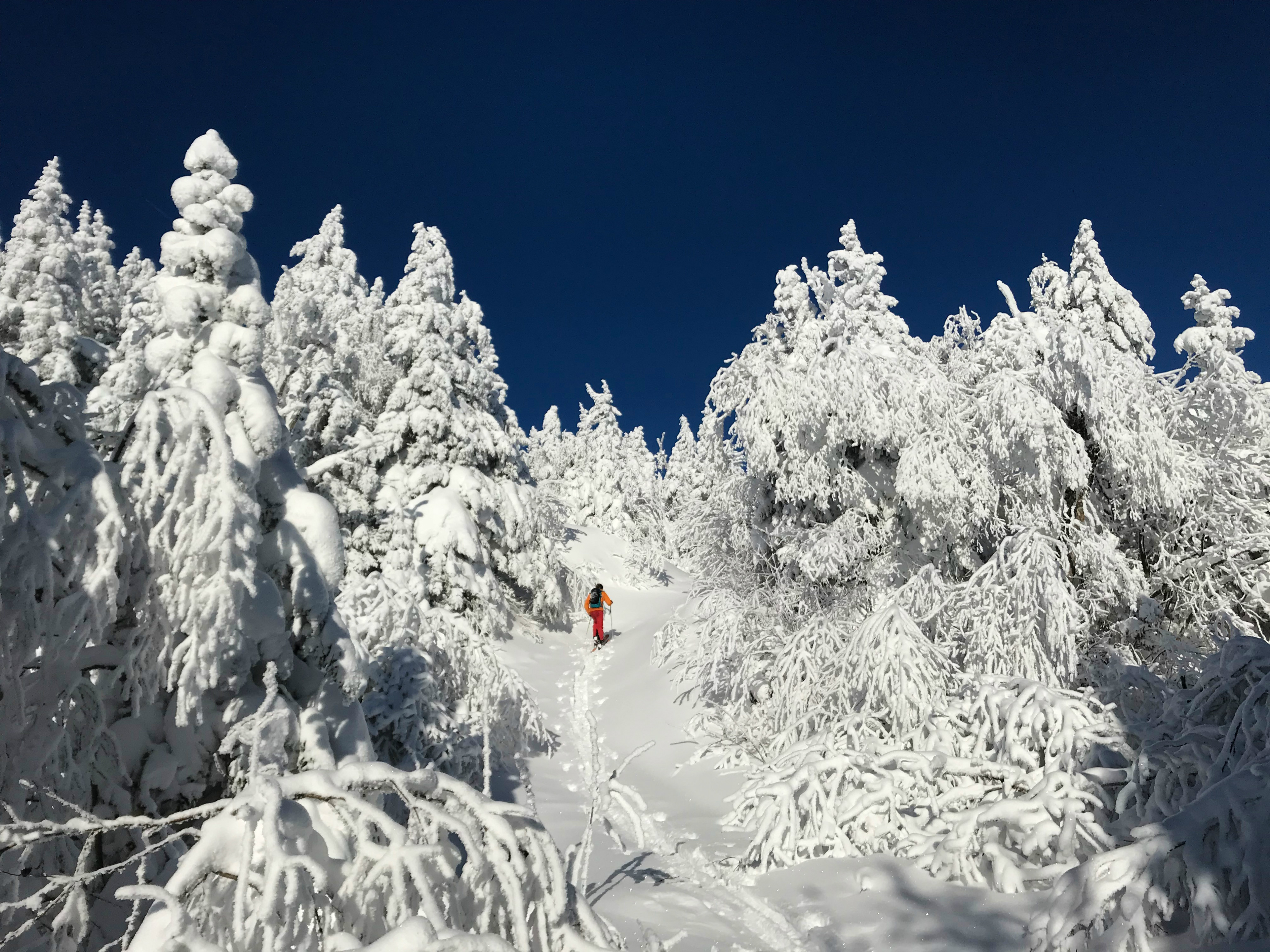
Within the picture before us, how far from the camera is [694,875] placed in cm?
650

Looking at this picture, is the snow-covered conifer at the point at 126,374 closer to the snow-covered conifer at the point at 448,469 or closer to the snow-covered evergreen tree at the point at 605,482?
the snow-covered conifer at the point at 448,469

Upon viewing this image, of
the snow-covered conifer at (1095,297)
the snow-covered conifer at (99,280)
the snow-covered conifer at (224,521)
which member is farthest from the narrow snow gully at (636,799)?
→ the snow-covered conifer at (99,280)

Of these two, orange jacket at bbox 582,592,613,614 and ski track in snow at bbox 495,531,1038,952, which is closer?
ski track in snow at bbox 495,531,1038,952

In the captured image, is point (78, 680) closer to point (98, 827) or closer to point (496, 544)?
point (98, 827)

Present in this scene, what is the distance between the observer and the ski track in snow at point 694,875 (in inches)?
177

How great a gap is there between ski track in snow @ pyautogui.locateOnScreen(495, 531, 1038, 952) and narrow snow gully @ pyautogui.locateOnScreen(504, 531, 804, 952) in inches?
0.9

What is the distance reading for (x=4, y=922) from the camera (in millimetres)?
2811

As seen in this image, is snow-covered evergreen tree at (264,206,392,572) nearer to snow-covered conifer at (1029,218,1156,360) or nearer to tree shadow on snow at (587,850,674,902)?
tree shadow on snow at (587,850,674,902)

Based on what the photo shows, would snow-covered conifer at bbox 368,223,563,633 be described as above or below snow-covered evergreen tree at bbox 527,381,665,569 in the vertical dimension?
below

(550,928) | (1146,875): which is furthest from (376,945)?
(1146,875)

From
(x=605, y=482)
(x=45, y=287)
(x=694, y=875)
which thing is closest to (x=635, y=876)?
(x=694, y=875)

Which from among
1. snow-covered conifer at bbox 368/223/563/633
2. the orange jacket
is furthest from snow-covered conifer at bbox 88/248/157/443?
the orange jacket

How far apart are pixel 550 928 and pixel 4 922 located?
230 cm

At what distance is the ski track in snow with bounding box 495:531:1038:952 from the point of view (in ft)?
14.7
